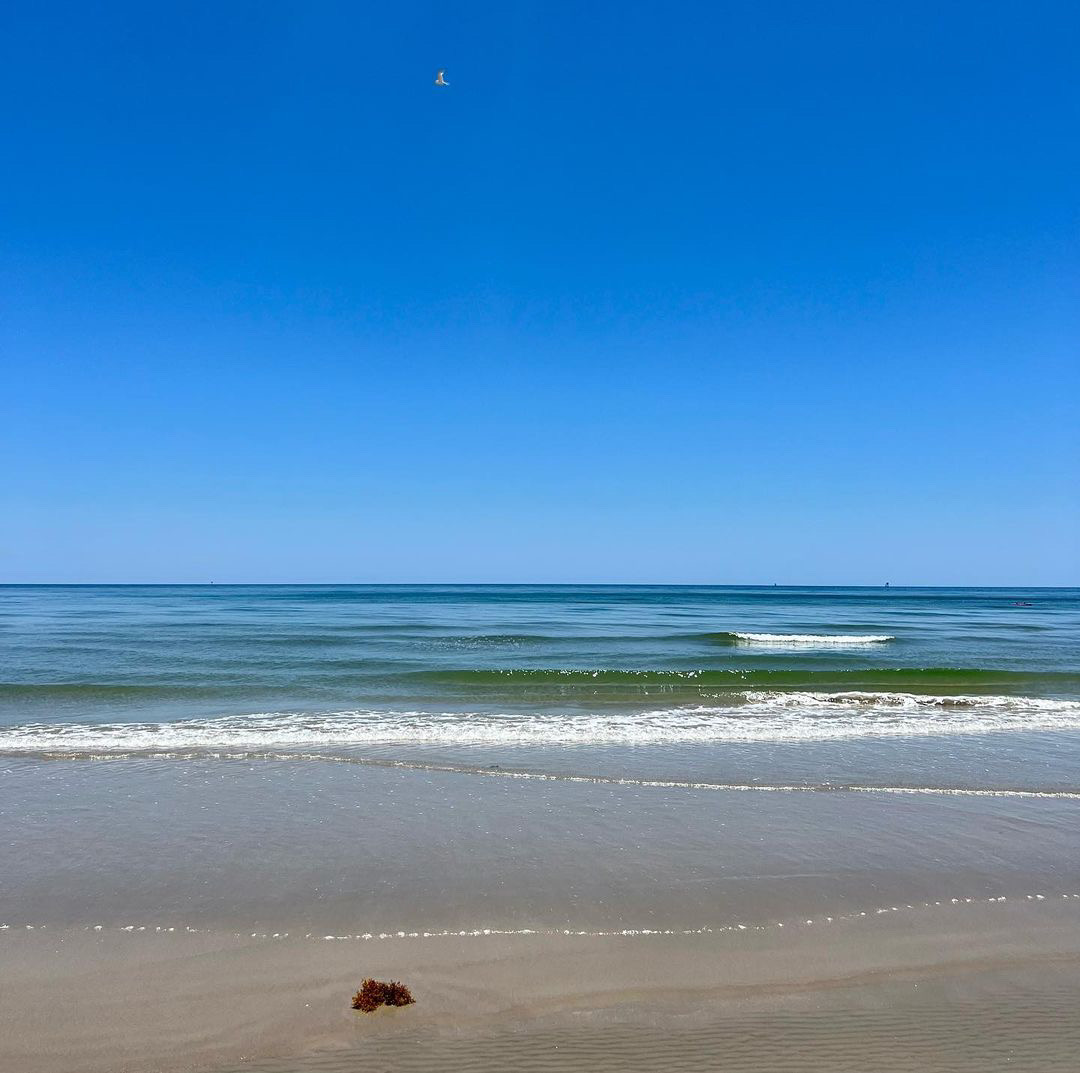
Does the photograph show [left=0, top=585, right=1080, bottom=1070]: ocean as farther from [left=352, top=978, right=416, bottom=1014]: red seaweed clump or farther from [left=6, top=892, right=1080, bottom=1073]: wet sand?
[left=352, top=978, right=416, bottom=1014]: red seaweed clump

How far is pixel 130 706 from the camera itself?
1573 cm

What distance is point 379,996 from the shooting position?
459 cm

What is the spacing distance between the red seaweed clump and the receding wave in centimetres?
775

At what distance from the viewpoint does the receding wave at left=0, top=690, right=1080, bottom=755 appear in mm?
12508

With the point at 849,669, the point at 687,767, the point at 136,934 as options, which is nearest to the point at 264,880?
the point at 136,934

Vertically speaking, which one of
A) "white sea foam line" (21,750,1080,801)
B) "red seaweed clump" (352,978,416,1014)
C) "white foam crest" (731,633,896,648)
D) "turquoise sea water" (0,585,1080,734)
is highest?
"red seaweed clump" (352,978,416,1014)

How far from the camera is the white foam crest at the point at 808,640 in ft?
108

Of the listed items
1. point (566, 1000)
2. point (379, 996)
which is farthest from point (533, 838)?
point (379, 996)

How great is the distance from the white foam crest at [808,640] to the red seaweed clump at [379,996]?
2928cm

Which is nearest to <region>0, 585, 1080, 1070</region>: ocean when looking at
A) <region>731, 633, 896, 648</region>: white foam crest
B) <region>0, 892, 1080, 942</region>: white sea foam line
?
<region>0, 892, 1080, 942</region>: white sea foam line

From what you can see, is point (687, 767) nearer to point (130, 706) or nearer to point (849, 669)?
point (130, 706)

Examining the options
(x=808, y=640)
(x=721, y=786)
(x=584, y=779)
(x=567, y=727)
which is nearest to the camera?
(x=721, y=786)

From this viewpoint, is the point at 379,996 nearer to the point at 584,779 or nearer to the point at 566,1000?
the point at 566,1000

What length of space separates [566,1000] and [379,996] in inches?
47.6
